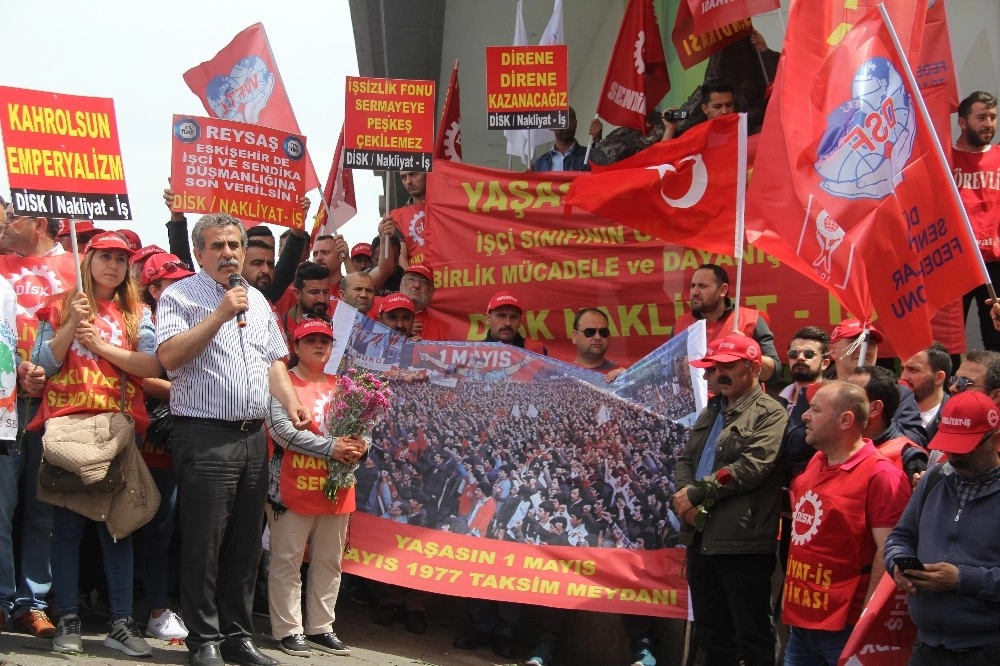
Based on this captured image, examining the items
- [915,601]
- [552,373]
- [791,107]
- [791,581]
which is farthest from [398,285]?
[915,601]

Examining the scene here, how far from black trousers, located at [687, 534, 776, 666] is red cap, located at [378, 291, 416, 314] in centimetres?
290

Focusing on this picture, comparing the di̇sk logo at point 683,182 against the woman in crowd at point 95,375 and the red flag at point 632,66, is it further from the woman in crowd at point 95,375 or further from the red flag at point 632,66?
the red flag at point 632,66

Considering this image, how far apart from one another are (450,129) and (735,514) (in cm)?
622

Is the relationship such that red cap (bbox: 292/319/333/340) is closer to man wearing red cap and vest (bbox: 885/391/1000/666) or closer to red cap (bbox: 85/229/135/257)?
red cap (bbox: 85/229/135/257)


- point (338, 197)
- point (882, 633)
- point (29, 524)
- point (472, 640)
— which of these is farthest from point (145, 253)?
point (882, 633)

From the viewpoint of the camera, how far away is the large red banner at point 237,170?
897 cm

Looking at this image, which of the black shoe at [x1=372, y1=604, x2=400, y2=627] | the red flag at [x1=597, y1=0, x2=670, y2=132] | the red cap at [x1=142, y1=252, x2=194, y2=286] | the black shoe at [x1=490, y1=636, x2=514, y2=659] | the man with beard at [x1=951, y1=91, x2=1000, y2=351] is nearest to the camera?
the black shoe at [x1=490, y1=636, x2=514, y2=659]

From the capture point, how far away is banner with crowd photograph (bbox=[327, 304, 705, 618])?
7000 mm

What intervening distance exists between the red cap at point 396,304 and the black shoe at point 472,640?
218 cm

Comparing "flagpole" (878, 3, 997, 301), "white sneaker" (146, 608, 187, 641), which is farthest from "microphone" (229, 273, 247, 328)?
"flagpole" (878, 3, 997, 301)

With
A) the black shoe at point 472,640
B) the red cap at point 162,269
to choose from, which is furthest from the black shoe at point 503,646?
the red cap at point 162,269

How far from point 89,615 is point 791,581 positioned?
3.90 metres

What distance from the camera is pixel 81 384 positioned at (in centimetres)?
654

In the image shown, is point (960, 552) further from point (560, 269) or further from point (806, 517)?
point (560, 269)
